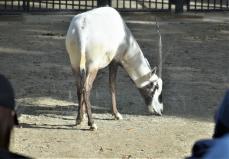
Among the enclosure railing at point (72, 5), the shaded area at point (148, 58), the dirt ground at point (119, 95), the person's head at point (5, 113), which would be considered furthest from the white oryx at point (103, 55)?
the enclosure railing at point (72, 5)

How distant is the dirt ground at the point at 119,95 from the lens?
725cm

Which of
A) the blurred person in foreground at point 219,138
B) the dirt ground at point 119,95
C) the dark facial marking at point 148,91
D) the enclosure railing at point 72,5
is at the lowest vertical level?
the enclosure railing at point 72,5

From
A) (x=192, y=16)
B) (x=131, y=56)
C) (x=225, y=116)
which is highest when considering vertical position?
(x=225, y=116)

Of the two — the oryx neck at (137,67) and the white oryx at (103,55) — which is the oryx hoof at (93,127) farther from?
the oryx neck at (137,67)

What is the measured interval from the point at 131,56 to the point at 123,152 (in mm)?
1814

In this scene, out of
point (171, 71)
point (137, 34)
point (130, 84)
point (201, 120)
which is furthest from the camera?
point (137, 34)

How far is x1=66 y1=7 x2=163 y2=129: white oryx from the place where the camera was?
24.9ft

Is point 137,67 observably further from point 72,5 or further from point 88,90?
point 72,5

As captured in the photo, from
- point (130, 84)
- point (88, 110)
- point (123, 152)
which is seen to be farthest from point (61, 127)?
point (130, 84)

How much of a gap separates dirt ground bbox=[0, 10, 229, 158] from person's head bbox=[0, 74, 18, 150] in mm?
4249

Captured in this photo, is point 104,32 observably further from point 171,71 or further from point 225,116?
point 225,116

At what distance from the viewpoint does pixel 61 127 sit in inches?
314

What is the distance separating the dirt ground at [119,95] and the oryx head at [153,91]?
149mm

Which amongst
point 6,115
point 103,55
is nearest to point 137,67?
point 103,55
